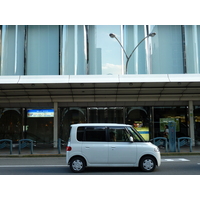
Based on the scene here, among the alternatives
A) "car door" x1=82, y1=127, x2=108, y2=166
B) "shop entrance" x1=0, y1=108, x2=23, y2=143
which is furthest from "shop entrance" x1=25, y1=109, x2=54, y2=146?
"car door" x1=82, y1=127, x2=108, y2=166

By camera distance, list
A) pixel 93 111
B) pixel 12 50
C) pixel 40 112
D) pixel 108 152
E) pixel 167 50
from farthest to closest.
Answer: pixel 167 50 → pixel 12 50 → pixel 93 111 → pixel 40 112 → pixel 108 152

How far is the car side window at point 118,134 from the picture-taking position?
9.86 metres

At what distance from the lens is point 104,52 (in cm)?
2183

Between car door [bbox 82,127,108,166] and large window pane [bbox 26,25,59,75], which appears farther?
large window pane [bbox 26,25,59,75]

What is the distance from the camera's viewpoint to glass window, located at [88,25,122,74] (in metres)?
21.8

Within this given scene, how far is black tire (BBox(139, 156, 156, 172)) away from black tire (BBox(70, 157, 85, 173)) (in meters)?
2.16

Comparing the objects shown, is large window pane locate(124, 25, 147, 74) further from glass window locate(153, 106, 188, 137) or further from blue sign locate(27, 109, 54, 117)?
blue sign locate(27, 109, 54, 117)

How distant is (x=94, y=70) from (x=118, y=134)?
1250 centimetres

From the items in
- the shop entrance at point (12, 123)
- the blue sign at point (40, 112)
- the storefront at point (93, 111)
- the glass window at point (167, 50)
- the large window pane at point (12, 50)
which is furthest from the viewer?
the glass window at point (167, 50)

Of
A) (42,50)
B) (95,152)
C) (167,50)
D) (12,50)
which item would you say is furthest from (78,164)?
(167,50)

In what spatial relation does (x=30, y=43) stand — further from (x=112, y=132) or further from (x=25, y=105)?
(x=112, y=132)

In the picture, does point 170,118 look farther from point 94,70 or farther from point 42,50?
point 42,50

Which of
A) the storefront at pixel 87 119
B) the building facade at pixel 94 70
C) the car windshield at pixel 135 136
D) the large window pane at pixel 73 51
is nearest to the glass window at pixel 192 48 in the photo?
the building facade at pixel 94 70

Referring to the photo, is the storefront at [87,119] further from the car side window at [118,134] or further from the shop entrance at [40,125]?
the car side window at [118,134]
